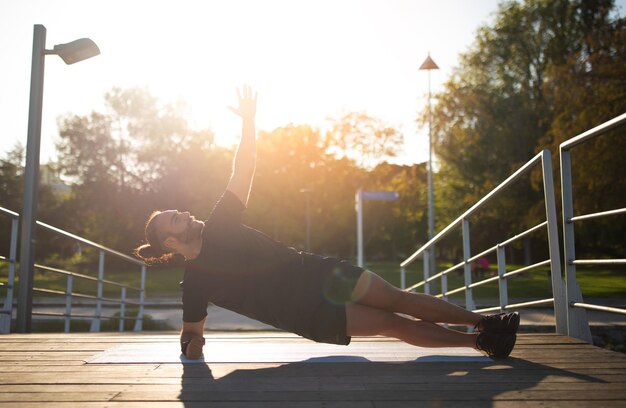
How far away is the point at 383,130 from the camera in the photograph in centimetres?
3219

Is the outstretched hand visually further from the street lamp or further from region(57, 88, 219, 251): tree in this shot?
region(57, 88, 219, 251): tree

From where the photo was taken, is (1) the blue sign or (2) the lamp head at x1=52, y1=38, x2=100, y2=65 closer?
(2) the lamp head at x1=52, y1=38, x2=100, y2=65

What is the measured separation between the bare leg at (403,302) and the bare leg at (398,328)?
5 cm

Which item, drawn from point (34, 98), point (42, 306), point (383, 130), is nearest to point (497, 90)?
point (383, 130)

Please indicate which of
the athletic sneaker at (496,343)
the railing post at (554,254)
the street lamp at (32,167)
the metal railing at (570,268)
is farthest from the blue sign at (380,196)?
the athletic sneaker at (496,343)

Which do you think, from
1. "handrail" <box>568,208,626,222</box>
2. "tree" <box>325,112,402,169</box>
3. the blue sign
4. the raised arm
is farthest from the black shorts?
"tree" <box>325,112,402,169</box>

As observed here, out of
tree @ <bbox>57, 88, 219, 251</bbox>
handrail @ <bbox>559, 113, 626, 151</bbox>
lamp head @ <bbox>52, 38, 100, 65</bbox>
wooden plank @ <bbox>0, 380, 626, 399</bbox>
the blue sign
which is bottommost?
wooden plank @ <bbox>0, 380, 626, 399</bbox>

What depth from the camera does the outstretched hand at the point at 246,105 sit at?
156 inches

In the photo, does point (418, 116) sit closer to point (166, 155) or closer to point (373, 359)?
point (166, 155)

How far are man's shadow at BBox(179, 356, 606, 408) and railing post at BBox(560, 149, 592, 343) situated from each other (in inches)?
29.4

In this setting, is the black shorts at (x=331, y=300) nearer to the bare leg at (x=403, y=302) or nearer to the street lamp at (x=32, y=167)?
the bare leg at (x=403, y=302)

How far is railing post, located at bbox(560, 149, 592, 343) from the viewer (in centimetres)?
352

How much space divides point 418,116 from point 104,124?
1986 centimetres

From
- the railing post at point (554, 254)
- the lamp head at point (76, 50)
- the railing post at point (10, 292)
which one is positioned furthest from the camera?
the lamp head at point (76, 50)
